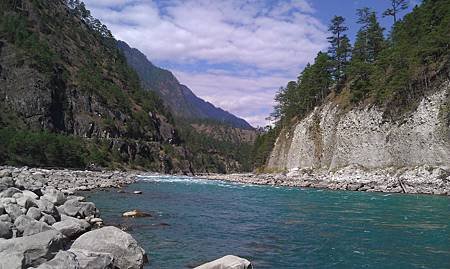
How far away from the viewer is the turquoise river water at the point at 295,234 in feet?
49.5

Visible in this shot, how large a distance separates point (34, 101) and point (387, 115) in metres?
93.1

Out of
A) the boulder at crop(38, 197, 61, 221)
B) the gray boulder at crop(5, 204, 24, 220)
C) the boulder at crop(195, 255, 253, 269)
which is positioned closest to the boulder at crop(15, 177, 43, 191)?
the boulder at crop(38, 197, 61, 221)

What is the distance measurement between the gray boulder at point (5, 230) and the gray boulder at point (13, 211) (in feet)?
5.52

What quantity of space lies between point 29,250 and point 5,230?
3.65 meters

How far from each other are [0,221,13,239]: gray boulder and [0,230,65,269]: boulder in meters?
2.57

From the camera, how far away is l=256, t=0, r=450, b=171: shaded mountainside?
5316 centimetres

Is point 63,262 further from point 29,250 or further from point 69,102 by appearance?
point 69,102

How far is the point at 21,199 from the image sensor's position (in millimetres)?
17312

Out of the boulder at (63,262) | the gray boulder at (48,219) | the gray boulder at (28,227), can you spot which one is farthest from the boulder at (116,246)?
Result: the gray boulder at (48,219)

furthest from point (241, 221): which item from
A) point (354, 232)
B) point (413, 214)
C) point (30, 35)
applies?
point (30, 35)

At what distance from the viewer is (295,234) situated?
20.3 m

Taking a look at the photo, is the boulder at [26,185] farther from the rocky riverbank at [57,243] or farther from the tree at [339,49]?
the tree at [339,49]

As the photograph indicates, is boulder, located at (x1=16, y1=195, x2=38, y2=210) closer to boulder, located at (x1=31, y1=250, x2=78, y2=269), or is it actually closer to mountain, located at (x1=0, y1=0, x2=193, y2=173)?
boulder, located at (x1=31, y1=250, x2=78, y2=269)

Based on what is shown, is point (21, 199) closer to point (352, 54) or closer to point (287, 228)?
point (287, 228)
